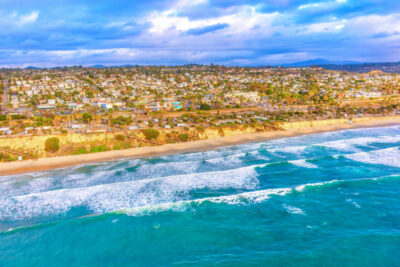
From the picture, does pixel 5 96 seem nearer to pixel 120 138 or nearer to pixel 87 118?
pixel 87 118

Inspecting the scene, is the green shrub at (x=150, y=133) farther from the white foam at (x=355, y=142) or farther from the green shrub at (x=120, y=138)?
the white foam at (x=355, y=142)

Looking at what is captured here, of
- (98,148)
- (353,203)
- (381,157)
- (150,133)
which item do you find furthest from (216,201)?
(98,148)

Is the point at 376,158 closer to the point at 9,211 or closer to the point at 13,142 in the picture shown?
the point at 9,211

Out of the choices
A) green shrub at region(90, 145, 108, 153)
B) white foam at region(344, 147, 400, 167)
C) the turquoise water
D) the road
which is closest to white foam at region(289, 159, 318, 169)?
the turquoise water

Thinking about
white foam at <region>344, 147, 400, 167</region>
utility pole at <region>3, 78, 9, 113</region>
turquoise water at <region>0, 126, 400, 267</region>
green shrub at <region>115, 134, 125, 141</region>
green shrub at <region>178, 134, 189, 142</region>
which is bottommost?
turquoise water at <region>0, 126, 400, 267</region>

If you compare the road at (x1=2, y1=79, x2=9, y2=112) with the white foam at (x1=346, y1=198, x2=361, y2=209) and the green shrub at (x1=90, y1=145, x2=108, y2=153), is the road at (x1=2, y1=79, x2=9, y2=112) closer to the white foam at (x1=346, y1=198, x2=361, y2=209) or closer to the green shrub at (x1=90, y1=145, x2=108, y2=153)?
the green shrub at (x1=90, y1=145, x2=108, y2=153)
